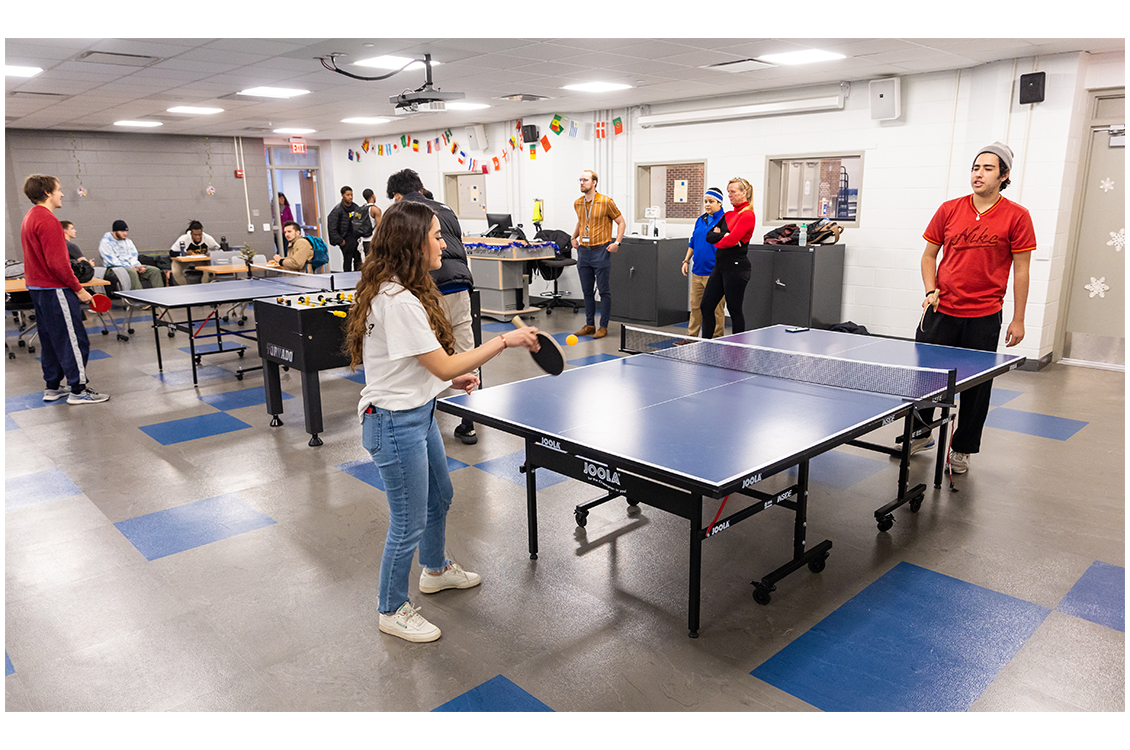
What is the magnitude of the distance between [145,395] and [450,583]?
14.4 feet

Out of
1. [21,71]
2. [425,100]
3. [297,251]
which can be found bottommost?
[297,251]

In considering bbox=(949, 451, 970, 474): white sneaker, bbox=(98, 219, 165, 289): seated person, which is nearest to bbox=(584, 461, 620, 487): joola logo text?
bbox=(949, 451, 970, 474): white sneaker

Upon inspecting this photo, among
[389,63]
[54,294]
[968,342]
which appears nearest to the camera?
[968,342]

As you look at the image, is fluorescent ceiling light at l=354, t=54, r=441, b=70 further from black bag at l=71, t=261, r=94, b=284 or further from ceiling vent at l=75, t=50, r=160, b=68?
black bag at l=71, t=261, r=94, b=284

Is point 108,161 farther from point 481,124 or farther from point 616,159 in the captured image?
point 616,159

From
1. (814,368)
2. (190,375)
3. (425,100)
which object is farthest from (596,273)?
(814,368)

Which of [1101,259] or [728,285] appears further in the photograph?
[1101,259]

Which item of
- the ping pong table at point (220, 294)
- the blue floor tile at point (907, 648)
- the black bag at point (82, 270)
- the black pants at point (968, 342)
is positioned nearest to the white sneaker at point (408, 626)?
the blue floor tile at point (907, 648)

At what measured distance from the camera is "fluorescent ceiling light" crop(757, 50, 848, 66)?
6.55 m

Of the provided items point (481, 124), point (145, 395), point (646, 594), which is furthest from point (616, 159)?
point (646, 594)

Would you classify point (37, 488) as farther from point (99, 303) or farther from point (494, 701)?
point (494, 701)

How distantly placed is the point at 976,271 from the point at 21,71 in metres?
7.76

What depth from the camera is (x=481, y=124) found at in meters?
11.7

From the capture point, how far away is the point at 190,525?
152 inches
